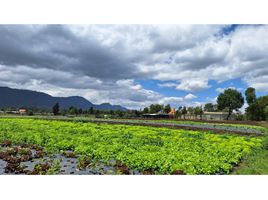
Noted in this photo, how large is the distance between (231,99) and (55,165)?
22856 millimetres

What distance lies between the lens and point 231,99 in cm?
2839

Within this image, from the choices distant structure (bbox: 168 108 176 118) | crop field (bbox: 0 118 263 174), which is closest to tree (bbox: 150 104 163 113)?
distant structure (bbox: 168 108 176 118)

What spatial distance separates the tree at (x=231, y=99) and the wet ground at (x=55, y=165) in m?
21.1

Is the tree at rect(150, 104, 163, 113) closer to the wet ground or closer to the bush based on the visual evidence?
the bush

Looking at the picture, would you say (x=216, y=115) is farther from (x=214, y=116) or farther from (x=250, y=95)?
(x=250, y=95)

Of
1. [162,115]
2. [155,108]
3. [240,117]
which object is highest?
[155,108]

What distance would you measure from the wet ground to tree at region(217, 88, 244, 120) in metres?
21.1

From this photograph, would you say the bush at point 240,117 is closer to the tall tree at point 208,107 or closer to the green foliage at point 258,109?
the green foliage at point 258,109

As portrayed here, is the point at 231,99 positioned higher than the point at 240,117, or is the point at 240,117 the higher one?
the point at 231,99

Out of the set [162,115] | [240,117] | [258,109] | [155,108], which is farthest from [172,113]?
[258,109]

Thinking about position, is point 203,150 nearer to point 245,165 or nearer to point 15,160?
point 245,165

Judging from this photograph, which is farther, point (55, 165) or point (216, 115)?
point (216, 115)

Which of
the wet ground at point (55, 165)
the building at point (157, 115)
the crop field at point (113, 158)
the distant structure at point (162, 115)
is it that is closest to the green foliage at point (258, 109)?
the distant structure at point (162, 115)
